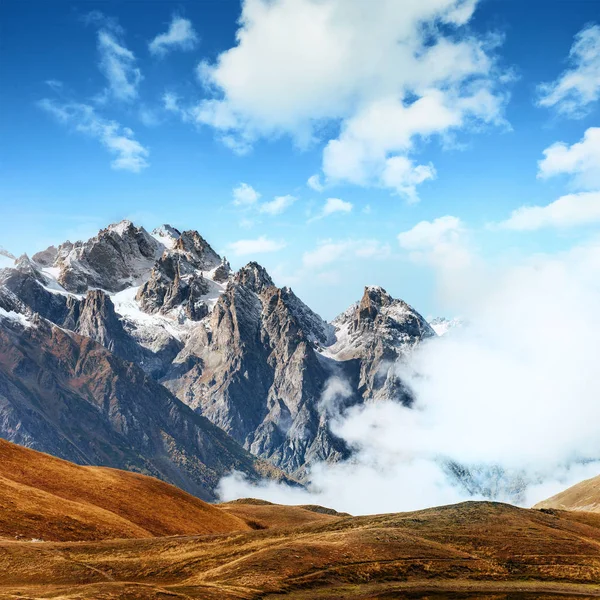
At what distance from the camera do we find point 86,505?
377 feet

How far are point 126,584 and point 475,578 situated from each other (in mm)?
43425

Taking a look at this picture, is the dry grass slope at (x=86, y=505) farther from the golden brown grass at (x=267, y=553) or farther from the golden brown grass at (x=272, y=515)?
the golden brown grass at (x=272, y=515)

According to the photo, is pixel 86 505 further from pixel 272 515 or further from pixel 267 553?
pixel 272 515

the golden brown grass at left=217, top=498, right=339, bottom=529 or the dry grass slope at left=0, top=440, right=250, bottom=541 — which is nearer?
the dry grass slope at left=0, top=440, right=250, bottom=541

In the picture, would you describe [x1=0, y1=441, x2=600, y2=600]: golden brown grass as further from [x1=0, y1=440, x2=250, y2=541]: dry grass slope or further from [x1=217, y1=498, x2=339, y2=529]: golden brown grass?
[x1=217, y1=498, x2=339, y2=529]: golden brown grass

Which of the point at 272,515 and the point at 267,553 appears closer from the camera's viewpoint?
the point at 267,553

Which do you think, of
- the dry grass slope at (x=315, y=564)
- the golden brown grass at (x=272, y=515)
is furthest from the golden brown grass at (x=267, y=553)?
the golden brown grass at (x=272, y=515)

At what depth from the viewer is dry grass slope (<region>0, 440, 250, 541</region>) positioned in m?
100

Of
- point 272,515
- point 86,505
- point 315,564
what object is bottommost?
point 315,564

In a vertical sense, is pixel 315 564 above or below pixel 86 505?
below

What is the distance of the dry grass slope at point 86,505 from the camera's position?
100250mm

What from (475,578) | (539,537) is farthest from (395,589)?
(539,537)

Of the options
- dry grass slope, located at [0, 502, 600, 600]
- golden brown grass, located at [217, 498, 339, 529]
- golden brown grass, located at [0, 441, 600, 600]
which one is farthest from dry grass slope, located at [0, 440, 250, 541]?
golden brown grass, located at [217, 498, 339, 529]

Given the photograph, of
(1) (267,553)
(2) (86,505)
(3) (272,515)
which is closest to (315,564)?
(1) (267,553)
